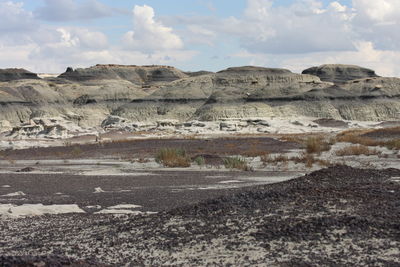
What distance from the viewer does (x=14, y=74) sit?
167625 millimetres

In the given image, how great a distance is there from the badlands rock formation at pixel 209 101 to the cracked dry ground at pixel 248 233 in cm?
6954

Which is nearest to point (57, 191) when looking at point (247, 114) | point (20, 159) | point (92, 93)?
point (20, 159)

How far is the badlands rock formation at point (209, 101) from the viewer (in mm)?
101000

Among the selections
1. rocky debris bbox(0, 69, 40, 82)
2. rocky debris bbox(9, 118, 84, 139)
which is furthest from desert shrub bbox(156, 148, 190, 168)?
rocky debris bbox(0, 69, 40, 82)

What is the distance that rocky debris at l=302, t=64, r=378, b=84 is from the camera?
161m

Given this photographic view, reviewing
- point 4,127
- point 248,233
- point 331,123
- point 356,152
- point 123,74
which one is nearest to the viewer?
point 248,233

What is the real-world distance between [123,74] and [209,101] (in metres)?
92.8

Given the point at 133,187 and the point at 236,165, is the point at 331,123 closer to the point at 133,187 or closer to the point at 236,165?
the point at 236,165

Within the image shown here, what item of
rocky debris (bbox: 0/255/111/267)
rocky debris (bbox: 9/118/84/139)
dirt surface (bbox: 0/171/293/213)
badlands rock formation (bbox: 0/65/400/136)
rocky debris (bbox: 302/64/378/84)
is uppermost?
rocky debris (bbox: 302/64/378/84)

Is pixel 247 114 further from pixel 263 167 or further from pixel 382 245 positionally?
pixel 382 245

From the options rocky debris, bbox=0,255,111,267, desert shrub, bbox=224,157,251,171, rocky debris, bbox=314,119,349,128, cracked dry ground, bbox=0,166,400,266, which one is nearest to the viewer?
rocky debris, bbox=0,255,111,267

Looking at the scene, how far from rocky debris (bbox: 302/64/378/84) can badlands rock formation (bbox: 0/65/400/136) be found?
113 ft

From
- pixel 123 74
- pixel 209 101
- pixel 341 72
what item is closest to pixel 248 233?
pixel 209 101

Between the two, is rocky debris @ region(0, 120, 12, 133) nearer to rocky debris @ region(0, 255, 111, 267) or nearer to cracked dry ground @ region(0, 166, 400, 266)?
cracked dry ground @ region(0, 166, 400, 266)
